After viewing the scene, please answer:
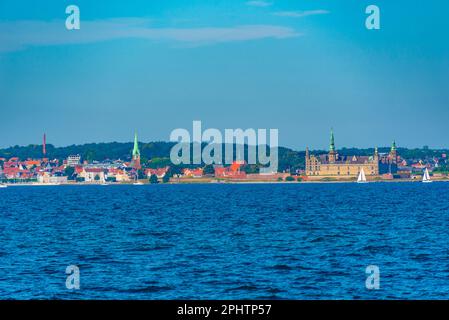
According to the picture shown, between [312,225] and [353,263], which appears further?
[312,225]

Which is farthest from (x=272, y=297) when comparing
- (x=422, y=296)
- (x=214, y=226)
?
(x=214, y=226)

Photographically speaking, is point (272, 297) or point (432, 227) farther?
point (432, 227)

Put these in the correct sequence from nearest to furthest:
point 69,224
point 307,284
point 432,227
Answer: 1. point 307,284
2. point 432,227
3. point 69,224

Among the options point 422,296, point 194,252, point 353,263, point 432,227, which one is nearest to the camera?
point 422,296

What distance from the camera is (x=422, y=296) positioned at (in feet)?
74.8

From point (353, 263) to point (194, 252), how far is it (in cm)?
777

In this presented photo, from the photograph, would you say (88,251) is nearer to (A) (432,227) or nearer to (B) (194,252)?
(B) (194,252)

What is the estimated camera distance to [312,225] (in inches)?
2080
